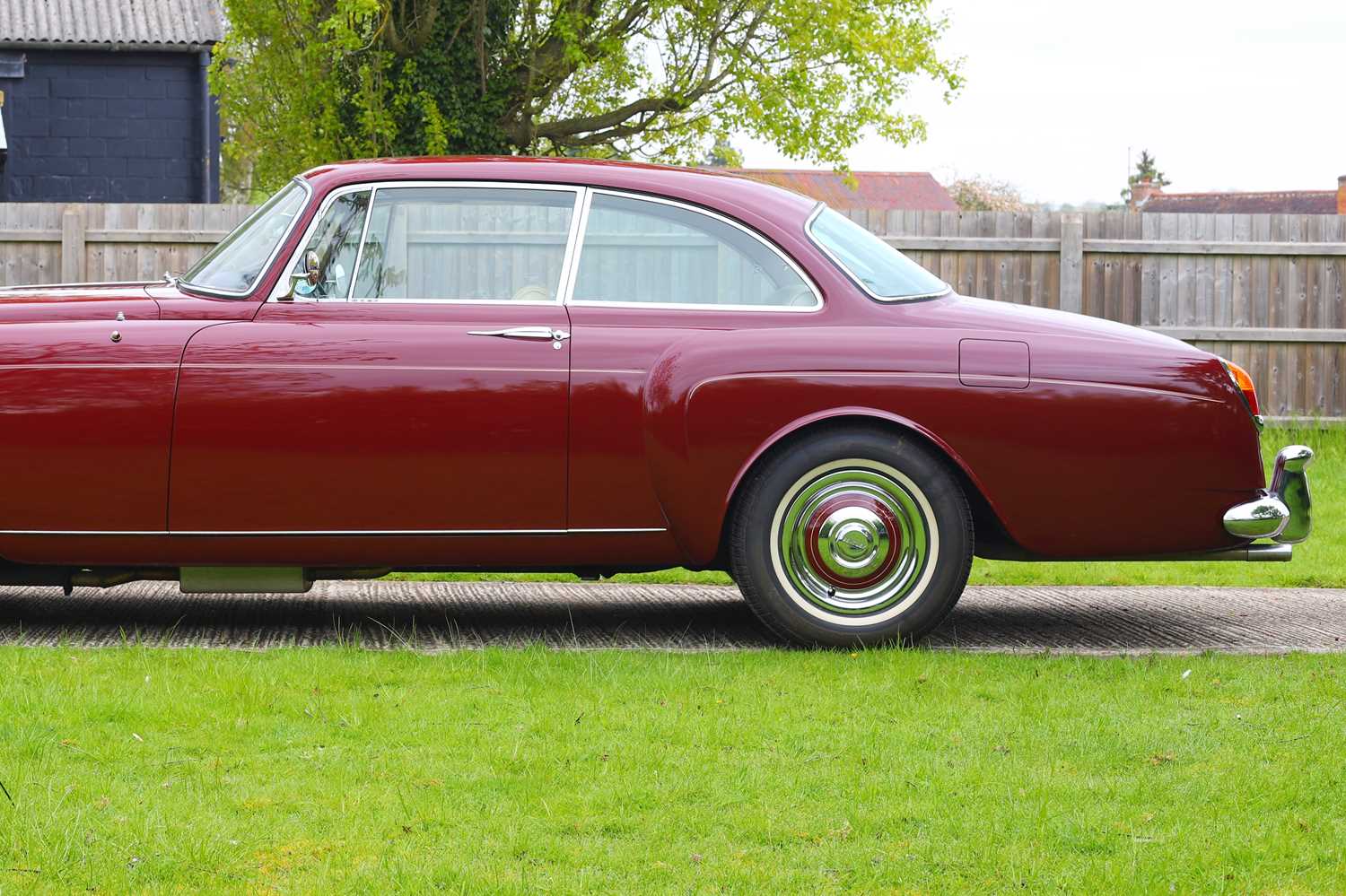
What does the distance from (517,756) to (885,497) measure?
1964 mm

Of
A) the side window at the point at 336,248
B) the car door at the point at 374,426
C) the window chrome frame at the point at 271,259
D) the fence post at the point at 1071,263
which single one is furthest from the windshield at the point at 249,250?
the fence post at the point at 1071,263

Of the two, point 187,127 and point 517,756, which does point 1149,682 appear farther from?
point 187,127

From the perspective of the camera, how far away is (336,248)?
5730 millimetres

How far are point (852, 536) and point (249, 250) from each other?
92.1 inches

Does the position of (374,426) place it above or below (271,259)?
below

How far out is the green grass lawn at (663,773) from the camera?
3334 millimetres

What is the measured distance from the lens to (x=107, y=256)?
12.9 meters

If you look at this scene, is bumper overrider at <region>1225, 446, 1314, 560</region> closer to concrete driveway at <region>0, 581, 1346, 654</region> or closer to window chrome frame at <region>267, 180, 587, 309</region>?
concrete driveway at <region>0, 581, 1346, 654</region>

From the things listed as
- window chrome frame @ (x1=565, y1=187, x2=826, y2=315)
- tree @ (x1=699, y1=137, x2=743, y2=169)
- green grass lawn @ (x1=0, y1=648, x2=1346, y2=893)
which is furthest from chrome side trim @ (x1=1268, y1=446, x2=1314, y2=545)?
tree @ (x1=699, y1=137, x2=743, y2=169)

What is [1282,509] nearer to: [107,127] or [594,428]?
[594,428]

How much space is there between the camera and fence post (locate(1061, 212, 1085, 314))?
42.9ft

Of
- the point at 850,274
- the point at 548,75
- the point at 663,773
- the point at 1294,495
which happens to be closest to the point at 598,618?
the point at 850,274

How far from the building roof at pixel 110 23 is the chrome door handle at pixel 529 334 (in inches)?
687

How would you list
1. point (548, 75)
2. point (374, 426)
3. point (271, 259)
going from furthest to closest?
1. point (548, 75)
2. point (271, 259)
3. point (374, 426)
